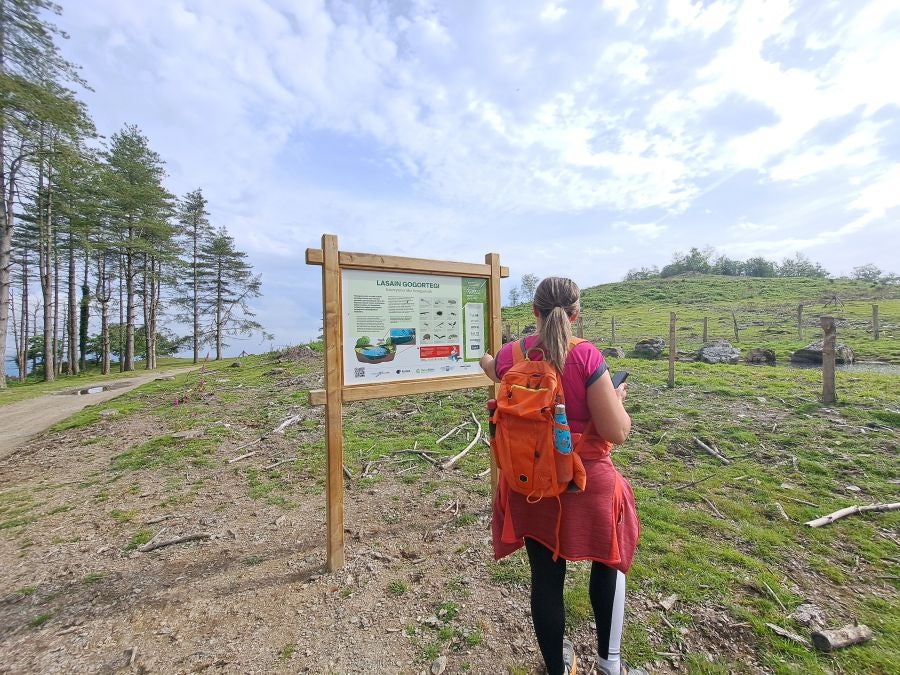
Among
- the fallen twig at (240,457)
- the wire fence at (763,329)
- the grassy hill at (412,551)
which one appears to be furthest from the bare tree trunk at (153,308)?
the fallen twig at (240,457)

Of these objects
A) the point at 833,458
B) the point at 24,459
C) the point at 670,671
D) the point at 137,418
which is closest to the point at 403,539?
the point at 670,671

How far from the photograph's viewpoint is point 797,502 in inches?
169

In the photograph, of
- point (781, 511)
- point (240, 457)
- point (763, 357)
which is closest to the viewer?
point (781, 511)

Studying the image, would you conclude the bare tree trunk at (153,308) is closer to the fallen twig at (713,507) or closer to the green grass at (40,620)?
the green grass at (40,620)

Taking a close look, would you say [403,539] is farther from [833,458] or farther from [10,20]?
[10,20]

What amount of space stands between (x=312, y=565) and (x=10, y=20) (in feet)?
87.5

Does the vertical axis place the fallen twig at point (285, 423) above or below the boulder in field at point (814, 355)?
below

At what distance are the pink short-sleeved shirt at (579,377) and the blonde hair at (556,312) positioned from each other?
0.05 m

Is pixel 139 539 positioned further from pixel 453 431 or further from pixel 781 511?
pixel 781 511

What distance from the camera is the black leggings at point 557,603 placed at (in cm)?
193

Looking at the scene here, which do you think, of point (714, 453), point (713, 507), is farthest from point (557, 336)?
point (714, 453)

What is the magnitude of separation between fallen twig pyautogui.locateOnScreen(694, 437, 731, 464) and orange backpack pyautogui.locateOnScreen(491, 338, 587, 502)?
5.17m

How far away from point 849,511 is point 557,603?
4307 millimetres

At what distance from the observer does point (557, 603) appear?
1.93 metres
